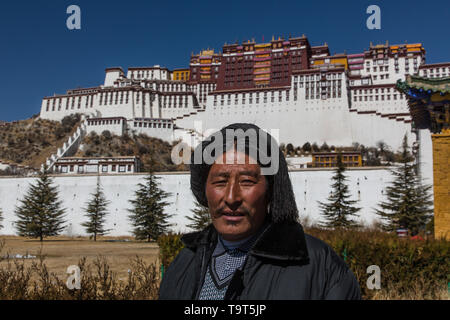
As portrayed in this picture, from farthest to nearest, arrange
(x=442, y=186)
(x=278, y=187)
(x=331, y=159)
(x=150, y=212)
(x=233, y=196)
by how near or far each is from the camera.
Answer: (x=331, y=159) < (x=150, y=212) < (x=442, y=186) < (x=278, y=187) < (x=233, y=196)

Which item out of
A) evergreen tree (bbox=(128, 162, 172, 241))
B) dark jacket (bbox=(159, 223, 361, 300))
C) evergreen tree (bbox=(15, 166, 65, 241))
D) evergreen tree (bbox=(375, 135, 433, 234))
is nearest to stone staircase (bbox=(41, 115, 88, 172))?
evergreen tree (bbox=(15, 166, 65, 241))

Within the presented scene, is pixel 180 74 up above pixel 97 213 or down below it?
above

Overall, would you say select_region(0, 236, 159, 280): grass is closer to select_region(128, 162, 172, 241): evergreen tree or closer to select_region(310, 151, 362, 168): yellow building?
select_region(128, 162, 172, 241): evergreen tree

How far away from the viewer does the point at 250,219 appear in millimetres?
1889

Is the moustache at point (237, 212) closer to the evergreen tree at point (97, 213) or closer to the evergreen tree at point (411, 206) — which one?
the evergreen tree at point (411, 206)

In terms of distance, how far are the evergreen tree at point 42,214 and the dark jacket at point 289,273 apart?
32793 millimetres

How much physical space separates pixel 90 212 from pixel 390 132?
4823cm

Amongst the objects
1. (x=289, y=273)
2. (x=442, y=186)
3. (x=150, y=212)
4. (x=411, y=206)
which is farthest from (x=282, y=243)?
(x=150, y=212)

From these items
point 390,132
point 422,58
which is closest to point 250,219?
point 390,132

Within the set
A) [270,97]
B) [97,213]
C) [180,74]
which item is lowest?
[97,213]

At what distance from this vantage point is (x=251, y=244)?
192 cm

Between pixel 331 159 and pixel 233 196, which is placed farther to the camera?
pixel 331 159

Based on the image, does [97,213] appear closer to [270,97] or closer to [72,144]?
[72,144]

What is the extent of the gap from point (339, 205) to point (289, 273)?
85.5 ft
